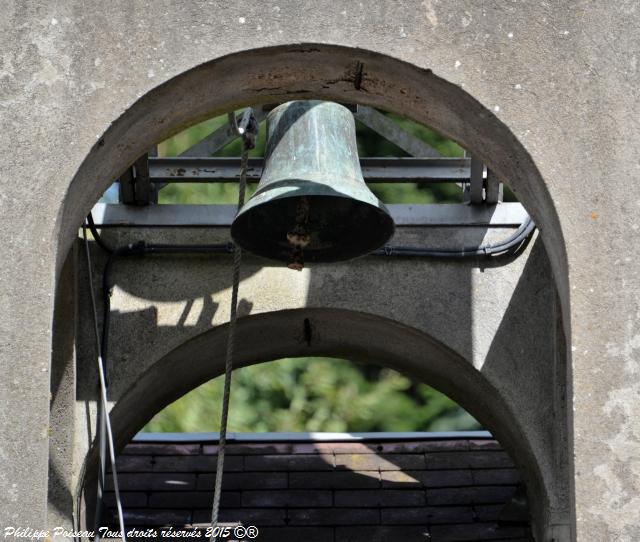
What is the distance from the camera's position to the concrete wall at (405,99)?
3641mm

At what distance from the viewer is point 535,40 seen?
3883 millimetres

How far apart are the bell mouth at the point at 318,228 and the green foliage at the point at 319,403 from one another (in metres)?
7.02

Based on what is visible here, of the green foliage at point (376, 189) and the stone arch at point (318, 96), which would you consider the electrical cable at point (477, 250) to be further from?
the green foliage at point (376, 189)

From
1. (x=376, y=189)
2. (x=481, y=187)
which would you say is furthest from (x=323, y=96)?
(x=376, y=189)

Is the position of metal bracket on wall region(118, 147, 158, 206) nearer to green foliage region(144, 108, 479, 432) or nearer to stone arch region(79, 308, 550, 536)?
stone arch region(79, 308, 550, 536)

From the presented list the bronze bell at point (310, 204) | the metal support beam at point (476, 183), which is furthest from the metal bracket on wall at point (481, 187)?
the bronze bell at point (310, 204)

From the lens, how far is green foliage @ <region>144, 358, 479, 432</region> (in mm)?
11914

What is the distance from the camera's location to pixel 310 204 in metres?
4.76

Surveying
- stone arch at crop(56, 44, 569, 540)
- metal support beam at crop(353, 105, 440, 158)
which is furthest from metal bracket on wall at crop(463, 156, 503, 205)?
stone arch at crop(56, 44, 569, 540)

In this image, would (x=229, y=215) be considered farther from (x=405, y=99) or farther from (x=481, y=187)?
(x=405, y=99)

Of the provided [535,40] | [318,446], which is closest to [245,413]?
[318,446]

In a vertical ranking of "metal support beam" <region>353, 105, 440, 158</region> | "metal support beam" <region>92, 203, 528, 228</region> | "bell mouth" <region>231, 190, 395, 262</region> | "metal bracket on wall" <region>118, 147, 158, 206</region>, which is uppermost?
"metal support beam" <region>353, 105, 440, 158</region>

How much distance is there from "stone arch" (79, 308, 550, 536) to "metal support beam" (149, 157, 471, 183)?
1.86ft

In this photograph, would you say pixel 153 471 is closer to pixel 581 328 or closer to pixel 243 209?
pixel 243 209
